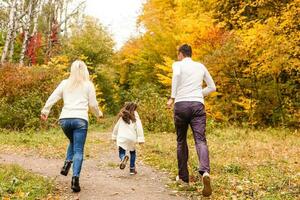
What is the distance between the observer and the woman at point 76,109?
7480 millimetres

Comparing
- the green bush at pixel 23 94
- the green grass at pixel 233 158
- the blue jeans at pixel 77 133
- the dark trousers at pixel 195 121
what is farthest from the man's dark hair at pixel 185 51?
the green bush at pixel 23 94

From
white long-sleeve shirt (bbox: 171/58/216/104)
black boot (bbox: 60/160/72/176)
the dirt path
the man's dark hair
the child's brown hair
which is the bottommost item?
the dirt path

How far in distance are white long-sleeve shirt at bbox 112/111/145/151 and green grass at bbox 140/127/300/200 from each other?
0.92 m

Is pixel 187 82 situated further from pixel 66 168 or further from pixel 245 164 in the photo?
pixel 245 164

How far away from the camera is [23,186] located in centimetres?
738

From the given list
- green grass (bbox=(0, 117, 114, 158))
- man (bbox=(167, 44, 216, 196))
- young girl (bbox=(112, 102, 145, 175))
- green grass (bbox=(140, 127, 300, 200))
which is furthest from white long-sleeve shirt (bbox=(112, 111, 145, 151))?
green grass (bbox=(0, 117, 114, 158))

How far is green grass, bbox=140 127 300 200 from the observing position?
296 inches

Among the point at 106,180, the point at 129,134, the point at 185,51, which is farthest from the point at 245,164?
the point at 185,51

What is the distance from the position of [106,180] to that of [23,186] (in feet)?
6.32

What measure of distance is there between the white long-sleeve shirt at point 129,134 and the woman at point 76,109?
2165mm

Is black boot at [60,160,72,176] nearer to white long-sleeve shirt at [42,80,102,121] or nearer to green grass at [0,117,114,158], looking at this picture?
white long-sleeve shirt at [42,80,102,121]

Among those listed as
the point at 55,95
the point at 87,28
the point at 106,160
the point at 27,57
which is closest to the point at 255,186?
the point at 55,95

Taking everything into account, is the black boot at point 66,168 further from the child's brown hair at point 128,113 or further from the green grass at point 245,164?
the child's brown hair at point 128,113

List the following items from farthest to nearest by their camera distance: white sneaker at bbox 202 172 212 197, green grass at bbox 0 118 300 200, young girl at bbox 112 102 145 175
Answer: young girl at bbox 112 102 145 175 < green grass at bbox 0 118 300 200 < white sneaker at bbox 202 172 212 197
